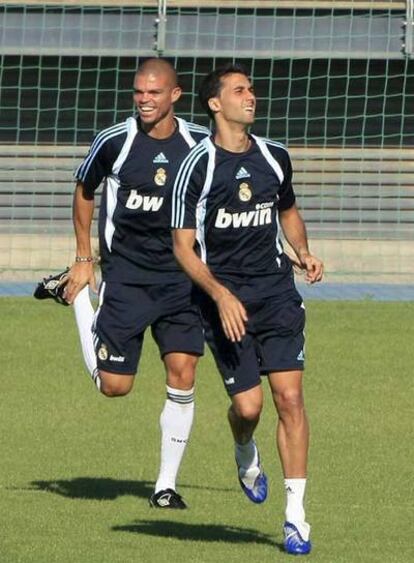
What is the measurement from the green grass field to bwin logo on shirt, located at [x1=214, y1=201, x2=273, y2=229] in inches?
54.1

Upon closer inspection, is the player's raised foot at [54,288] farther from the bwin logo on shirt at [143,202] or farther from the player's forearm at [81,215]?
the bwin logo on shirt at [143,202]

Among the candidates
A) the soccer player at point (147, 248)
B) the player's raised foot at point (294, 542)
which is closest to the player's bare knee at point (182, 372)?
the soccer player at point (147, 248)

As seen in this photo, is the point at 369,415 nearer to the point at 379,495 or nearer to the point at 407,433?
the point at 407,433

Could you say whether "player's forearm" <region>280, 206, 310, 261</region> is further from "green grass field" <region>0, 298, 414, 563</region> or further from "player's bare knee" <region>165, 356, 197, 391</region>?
"green grass field" <region>0, 298, 414, 563</region>

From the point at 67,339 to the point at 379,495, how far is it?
22.0 feet

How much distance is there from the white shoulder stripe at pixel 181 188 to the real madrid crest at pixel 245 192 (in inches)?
8.6

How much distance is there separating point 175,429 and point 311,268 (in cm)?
143

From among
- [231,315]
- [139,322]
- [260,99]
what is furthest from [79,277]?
[260,99]

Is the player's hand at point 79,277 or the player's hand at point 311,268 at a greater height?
the player's hand at point 311,268

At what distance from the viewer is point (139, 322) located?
815 cm

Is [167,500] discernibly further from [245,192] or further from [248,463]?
[245,192]

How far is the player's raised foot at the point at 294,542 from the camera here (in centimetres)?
660

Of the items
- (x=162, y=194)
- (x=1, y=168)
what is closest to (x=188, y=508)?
(x=162, y=194)

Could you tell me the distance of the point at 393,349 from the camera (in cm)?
1404
